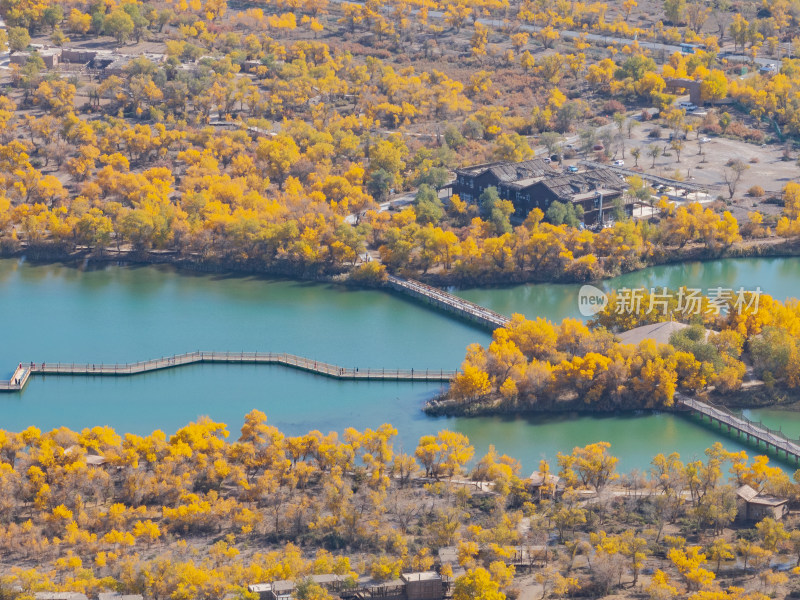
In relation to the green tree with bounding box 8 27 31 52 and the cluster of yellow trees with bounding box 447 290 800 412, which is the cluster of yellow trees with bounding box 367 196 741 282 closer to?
the cluster of yellow trees with bounding box 447 290 800 412

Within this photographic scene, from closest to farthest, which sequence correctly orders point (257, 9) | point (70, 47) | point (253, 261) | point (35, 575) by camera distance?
1. point (35, 575)
2. point (253, 261)
3. point (70, 47)
4. point (257, 9)

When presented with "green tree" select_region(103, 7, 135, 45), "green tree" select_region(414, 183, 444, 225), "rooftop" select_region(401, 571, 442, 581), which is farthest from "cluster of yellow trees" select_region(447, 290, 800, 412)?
"green tree" select_region(103, 7, 135, 45)

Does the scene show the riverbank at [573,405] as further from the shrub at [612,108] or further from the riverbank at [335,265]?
the shrub at [612,108]

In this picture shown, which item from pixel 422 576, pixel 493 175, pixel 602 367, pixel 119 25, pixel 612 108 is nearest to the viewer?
pixel 422 576

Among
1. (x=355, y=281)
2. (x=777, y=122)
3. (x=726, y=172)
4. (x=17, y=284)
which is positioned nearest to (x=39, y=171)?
(x=17, y=284)

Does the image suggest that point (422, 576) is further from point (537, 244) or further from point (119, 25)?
point (119, 25)

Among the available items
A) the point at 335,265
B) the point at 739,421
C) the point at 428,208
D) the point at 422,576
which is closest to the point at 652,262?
the point at 428,208

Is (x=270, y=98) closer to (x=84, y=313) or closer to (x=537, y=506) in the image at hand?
(x=84, y=313)
